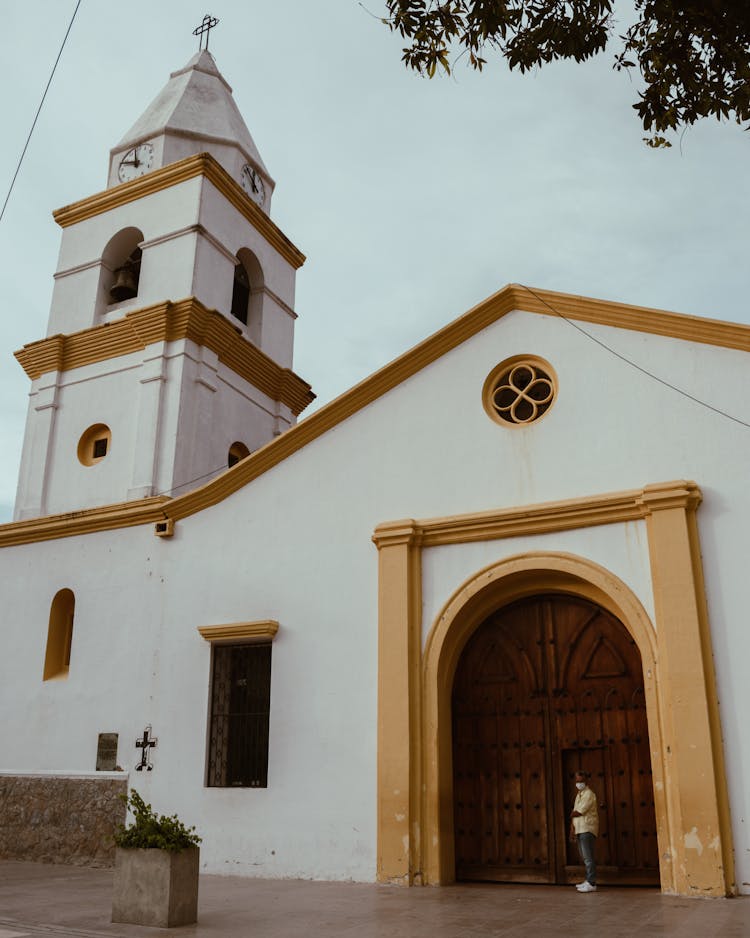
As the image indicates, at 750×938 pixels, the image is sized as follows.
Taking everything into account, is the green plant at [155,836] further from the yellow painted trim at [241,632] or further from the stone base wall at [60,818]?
the stone base wall at [60,818]

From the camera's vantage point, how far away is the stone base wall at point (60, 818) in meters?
12.3

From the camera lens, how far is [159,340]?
15.8 m

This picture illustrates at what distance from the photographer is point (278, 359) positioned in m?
18.2

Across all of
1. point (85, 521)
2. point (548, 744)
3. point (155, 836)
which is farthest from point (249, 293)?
point (155, 836)

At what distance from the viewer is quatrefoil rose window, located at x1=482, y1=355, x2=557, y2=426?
1143 centimetres

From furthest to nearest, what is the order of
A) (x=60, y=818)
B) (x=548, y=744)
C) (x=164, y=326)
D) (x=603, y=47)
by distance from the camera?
(x=164, y=326)
(x=60, y=818)
(x=548, y=744)
(x=603, y=47)

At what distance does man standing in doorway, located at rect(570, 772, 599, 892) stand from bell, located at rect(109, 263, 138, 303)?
38.3ft

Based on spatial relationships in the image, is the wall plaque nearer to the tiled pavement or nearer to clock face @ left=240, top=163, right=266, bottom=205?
the tiled pavement

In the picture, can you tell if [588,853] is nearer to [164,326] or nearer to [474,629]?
[474,629]

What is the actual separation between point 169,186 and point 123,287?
2.04 metres

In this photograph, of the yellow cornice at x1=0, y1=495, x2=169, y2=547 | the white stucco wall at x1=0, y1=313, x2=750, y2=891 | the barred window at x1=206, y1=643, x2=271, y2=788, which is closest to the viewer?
the white stucco wall at x1=0, y1=313, x2=750, y2=891

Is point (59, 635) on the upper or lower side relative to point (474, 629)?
upper

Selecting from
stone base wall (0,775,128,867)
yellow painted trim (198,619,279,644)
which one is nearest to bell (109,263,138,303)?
yellow painted trim (198,619,279,644)

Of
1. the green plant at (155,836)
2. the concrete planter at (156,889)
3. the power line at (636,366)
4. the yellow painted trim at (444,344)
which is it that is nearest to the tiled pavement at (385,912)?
the concrete planter at (156,889)
